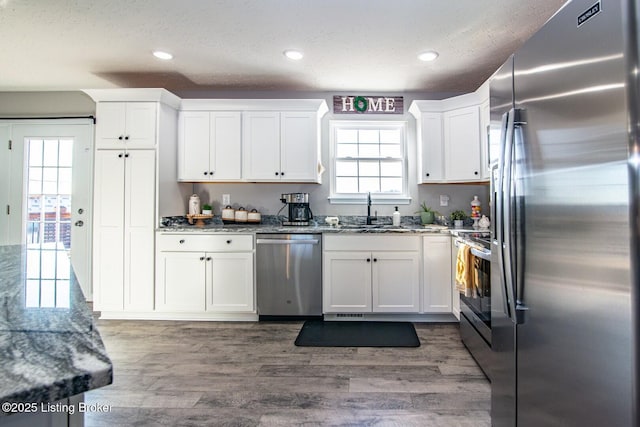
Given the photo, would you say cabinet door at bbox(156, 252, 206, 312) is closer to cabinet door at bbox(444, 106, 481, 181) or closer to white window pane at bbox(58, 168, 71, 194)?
white window pane at bbox(58, 168, 71, 194)

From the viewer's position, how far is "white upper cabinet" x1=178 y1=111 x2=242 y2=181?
326 centimetres

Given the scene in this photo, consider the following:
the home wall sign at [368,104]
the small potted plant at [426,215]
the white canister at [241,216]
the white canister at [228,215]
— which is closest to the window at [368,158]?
the home wall sign at [368,104]

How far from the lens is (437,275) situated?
9.50 ft

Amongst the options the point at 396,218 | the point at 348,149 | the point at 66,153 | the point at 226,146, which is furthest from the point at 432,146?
the point at 66,153

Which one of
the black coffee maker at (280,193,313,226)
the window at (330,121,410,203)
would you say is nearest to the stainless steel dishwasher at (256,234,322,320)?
the black coffee maker at (280,193,313,226)

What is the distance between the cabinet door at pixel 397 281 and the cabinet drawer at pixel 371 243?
0.19 ft

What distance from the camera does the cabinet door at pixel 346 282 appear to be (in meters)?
2.91

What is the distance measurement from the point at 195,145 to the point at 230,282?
1.50 metres

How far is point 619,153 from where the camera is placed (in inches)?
29.7

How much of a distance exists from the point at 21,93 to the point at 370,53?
13.4ft

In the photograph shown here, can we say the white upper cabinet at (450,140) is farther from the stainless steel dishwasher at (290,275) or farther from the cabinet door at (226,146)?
the cabinet door at (226,146)

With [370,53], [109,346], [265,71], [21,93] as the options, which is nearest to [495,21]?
[370,53]

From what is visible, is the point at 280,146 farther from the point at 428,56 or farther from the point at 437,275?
the point at 437,275

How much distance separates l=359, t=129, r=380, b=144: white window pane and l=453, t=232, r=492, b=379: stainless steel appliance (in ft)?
5.77
